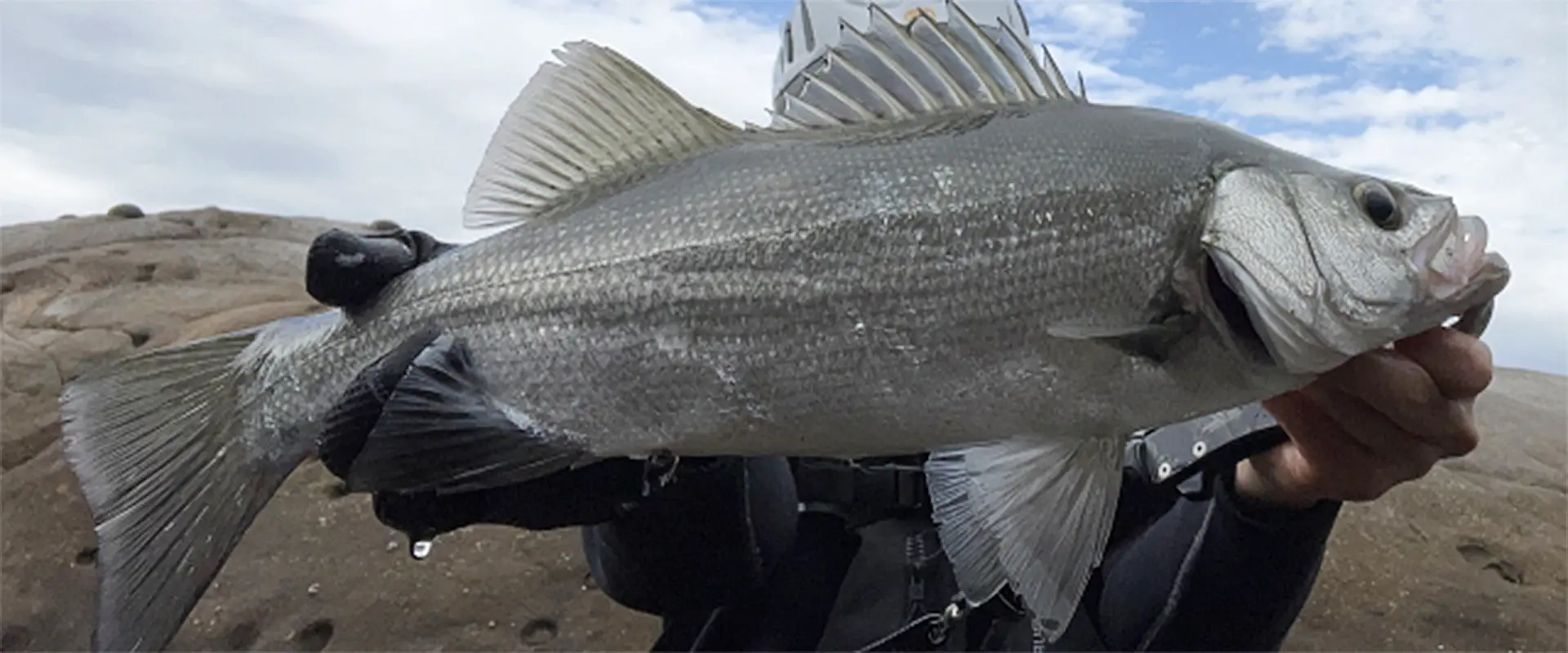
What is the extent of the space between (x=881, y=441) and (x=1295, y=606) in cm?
123

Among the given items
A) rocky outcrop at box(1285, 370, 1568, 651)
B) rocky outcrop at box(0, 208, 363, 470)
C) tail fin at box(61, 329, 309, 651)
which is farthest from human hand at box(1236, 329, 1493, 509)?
rocky outcrop at box(0, 208, 363, 470)

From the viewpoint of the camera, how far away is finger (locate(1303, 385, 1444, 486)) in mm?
1498

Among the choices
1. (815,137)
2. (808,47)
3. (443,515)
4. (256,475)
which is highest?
(808,47)

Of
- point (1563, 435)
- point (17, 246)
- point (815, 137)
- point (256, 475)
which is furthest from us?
point (17, 246)

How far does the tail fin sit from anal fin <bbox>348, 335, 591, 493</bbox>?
0.19 metres

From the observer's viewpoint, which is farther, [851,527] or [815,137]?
[851,527]

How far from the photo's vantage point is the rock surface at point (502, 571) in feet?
Result: 11.0

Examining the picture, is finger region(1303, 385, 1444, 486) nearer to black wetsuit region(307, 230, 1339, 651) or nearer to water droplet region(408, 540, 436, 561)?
black wetsuit region(307, 230, 1339, 651)

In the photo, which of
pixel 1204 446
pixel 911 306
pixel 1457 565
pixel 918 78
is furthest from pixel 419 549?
pixel 1457 565

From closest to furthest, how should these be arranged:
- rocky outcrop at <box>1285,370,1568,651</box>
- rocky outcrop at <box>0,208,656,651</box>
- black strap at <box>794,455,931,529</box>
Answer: black strap at <box>794,455,931,529</box>
rocky outcrop at <box>1285,370,1568,651</box>
rocky outcrop at <box>0,208,656,651</box>

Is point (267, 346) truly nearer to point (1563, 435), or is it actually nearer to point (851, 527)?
point (851, 527)

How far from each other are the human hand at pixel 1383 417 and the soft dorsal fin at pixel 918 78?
19.0 inches

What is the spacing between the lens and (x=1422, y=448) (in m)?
1.51

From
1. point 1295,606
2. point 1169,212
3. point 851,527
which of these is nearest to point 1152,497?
point 1295,606
